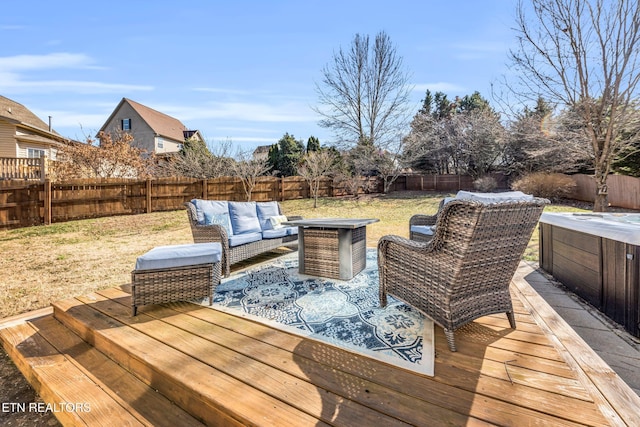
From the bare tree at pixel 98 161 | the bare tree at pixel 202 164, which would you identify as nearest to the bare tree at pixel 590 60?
the bare tree at pixel 202 164

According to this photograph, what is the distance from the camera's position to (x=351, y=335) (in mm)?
1991

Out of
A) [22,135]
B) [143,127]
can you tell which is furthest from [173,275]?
[143,127]

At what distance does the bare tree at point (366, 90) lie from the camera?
54.2 ft

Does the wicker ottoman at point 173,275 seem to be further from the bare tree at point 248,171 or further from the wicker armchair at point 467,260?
the bare tree at point 248,171

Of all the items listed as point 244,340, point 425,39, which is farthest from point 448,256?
point 425,39

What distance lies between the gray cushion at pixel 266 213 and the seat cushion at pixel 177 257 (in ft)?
6.13

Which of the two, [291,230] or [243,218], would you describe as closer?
[243,218]

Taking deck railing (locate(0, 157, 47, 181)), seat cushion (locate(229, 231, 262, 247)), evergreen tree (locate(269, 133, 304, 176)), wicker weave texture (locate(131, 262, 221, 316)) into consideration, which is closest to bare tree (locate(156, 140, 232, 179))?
evergreen tree (locate(269, 133, 304, 176))

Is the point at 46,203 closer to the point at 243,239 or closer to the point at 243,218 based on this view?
the point at 243,218

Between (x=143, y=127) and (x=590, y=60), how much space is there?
22375mm

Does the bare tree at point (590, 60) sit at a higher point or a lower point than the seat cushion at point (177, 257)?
higher

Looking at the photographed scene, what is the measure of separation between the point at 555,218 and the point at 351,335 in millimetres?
3290

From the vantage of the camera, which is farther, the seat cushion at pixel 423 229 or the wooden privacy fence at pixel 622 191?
the wooden privacy fence at pixel 622 191

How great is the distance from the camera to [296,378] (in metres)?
1.52
